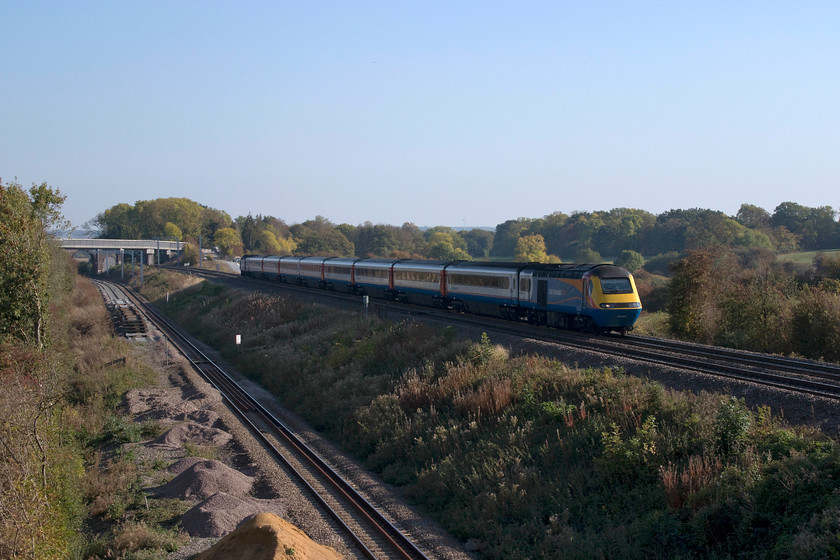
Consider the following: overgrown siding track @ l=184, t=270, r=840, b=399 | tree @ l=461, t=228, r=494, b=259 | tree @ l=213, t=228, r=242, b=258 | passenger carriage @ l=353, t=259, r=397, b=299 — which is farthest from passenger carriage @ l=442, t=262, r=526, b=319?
tree @ l=461, t=228, r=494, b=259

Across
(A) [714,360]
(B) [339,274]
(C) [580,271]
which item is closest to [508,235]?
(B) [339,274]

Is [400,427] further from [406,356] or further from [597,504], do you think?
[597,504]

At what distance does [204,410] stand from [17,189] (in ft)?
55.5

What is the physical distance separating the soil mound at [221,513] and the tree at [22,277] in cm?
1539

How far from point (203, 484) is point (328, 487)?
294 cm

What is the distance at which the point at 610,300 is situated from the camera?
24859 mm

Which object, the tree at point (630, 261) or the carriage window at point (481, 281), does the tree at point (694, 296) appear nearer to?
the carriage window at point (481, 281)

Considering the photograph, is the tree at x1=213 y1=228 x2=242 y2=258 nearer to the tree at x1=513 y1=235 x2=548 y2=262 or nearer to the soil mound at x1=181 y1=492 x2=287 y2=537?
the tree at x1=513 y1=235 x2=548 y2=262

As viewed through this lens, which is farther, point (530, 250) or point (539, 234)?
point (539, 234)

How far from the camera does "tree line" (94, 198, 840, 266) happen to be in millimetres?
86188

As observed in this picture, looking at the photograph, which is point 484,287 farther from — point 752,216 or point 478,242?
point 478,242

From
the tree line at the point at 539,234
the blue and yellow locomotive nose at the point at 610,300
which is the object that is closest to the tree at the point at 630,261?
the tree line at the point at 539,234

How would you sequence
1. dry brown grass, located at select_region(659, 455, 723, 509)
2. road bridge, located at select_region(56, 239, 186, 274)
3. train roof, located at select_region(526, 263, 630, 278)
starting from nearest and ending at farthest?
dry brown grass, located at select_region(659, 455, 723, 509) < train roof, located at select_region(526, 263, 630, 278) < road bridge, located at select_region(56, 239, 186, 274)

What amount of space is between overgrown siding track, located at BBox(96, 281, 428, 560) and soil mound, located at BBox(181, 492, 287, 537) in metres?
1.32
